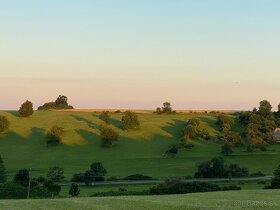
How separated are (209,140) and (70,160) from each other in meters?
33.0

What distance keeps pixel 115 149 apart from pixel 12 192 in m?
60.5

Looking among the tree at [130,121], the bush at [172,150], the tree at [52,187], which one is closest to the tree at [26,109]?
the tree at [130,121]

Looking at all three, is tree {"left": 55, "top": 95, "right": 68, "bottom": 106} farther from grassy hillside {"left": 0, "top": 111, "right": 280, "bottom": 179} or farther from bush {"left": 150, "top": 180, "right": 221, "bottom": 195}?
bush {"left": 150, "top": 180, "right": 221, "bottom": 195}

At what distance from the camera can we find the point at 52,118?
148875 mm

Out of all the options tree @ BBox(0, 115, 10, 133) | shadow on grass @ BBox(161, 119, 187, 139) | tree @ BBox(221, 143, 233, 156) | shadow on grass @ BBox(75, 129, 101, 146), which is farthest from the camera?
shadow on grass @ BBox(161, 119, 187, 139)

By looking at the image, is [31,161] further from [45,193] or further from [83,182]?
[45,193]

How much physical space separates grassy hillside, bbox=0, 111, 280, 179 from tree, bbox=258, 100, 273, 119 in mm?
12360

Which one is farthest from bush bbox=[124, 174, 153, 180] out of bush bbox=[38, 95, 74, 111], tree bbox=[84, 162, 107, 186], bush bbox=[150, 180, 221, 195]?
bush bbox=[38, 95, 74, 111]

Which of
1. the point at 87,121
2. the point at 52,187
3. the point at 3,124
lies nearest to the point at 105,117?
the point at 87,121

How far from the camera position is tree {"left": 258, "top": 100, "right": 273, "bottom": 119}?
141 metres

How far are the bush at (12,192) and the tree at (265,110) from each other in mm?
85783

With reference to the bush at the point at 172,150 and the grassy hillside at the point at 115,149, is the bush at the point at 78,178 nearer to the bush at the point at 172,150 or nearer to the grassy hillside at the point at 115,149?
the grassy hillside at the point at 115,149

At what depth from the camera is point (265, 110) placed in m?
142

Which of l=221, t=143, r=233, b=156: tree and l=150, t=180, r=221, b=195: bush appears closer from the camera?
l=150, t=180, r=221, b=195: bush
